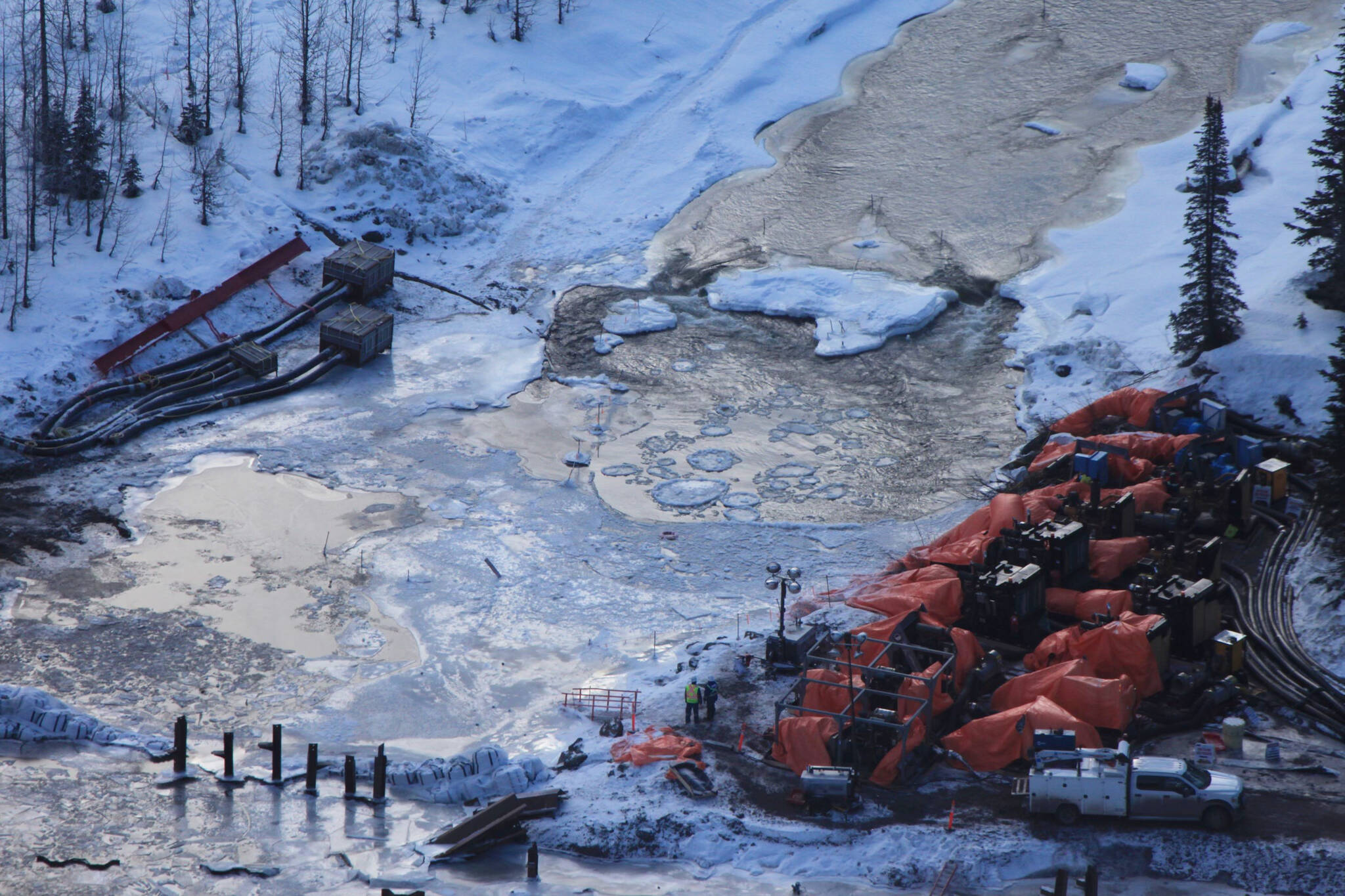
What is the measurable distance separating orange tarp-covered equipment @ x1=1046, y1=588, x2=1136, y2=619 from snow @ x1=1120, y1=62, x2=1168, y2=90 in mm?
30221

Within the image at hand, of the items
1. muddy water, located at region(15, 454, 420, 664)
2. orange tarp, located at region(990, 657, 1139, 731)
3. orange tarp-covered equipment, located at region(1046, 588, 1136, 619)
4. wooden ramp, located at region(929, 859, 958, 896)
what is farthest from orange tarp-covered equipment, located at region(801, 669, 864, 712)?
muddy water, located at region(15, 454, 420, 664)

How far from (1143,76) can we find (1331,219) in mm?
19195

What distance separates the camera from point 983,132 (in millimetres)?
51719

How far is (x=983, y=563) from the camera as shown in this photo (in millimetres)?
29844

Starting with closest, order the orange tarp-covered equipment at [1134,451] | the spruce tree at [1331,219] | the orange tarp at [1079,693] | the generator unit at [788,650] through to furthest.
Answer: the orange tarp at [1079,693] < the generator unit at [788,650] < the orange tarp-covered equipment at [1134,451] < the spruce tree at [1331,219]

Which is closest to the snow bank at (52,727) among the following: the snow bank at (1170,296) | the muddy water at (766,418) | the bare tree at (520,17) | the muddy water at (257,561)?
the muddy water at (257,561)

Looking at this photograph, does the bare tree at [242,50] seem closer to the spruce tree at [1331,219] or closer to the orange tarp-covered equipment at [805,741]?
the orange tarp-covered equipment at [805,741]

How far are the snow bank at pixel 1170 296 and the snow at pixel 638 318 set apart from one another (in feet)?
32.2

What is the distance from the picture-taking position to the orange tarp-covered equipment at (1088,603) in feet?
92.0

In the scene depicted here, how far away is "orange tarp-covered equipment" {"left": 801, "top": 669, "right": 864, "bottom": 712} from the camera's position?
85.0ft

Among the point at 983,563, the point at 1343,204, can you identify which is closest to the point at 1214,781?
the point at 983,563

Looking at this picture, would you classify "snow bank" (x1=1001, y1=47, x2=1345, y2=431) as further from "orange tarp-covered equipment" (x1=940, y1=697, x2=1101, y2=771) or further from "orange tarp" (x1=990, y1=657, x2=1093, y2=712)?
"orange tarp-covered equipment" (x1=940, y1=697, x2=1101, y2=771)

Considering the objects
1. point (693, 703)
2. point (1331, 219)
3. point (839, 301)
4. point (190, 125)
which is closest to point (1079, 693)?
point (693, 703)

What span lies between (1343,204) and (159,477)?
95.7 feet
